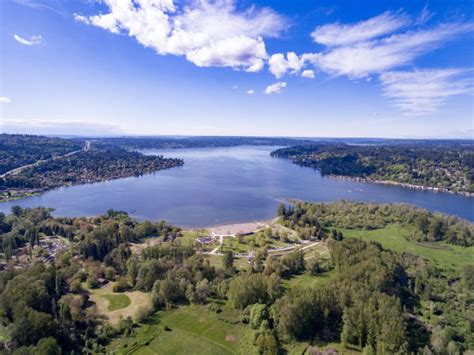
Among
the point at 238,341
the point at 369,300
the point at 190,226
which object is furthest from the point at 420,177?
the point at 238,341

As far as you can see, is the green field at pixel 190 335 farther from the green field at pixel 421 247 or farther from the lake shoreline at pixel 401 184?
the lake shoreline at pixel 401 184

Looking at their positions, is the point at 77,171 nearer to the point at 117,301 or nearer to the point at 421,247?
the point at 117,301

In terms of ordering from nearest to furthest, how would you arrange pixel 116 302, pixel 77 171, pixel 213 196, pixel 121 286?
pixel 116 302 → pixel 121 286 → pixel 213 196 → pixel 77 171

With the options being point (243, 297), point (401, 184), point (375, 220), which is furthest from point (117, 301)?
point (401, 184)

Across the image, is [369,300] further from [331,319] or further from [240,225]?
[240,225]

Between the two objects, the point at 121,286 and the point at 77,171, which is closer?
the point at 121,286

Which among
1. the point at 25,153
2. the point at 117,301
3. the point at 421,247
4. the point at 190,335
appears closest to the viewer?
the point at 190,335
